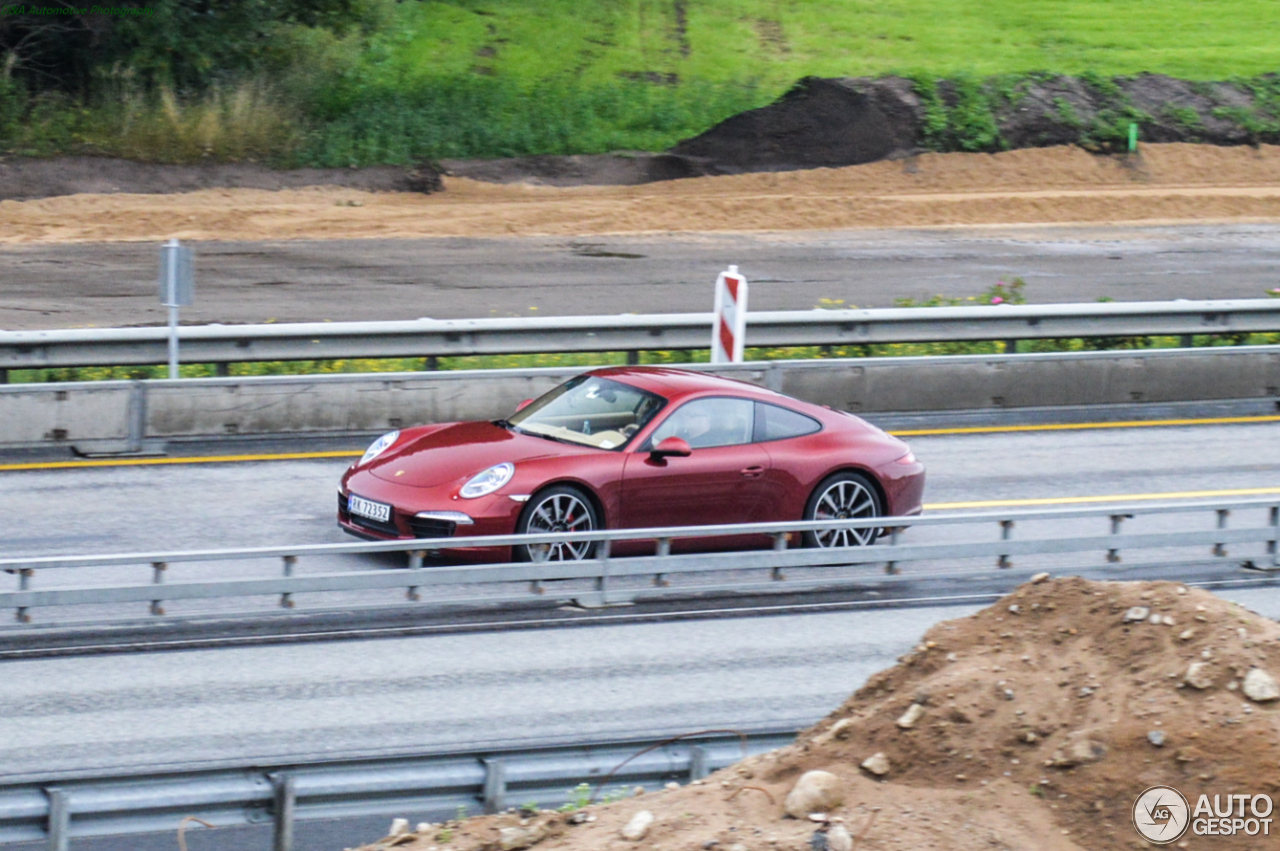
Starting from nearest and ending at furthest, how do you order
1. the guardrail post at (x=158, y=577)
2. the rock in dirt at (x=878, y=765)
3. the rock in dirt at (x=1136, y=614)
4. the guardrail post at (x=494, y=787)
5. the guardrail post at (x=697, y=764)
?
the rock in dirt at (x=878, y=765) → the rock in dirt at (x=1136, y=614) → the guardrail post at (x=494, y=787) → the guardrail post at (x=697, y=764) → the guardrail post at (x=158, y=577)

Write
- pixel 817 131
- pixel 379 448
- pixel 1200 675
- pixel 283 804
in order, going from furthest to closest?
pixel 817 131 < pixel 379 448 < pixel 283 804 < pixel 1200 675

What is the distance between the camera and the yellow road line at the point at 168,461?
13.9 metres

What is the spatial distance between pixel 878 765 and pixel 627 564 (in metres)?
5.00

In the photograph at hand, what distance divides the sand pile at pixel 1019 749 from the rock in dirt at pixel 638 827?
0.01m

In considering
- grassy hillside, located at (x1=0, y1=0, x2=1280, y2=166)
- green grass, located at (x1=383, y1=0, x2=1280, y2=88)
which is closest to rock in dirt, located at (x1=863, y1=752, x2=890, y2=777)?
grassy hillside, located at (x1=0, y1=0, x2=1280, y2=166)

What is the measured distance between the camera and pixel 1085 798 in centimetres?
527

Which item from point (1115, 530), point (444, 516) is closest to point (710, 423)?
point (444, 516)

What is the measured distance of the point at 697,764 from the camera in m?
6.49

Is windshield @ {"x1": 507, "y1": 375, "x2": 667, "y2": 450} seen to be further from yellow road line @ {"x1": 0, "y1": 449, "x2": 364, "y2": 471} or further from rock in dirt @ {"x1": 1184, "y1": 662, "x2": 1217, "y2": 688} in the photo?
rock in dirt @ {"x1": 1184, "y1": 662, "x2": 1217, "y2": 688}

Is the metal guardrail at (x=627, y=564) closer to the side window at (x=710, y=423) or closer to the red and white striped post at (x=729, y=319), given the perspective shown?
the side window at (x=710, y=423)

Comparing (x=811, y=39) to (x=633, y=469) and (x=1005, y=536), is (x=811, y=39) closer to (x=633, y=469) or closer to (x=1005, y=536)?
(x=1005, y=536)

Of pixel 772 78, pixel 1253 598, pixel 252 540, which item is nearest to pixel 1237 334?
pixel 1253 598

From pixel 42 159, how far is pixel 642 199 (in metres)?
11.4

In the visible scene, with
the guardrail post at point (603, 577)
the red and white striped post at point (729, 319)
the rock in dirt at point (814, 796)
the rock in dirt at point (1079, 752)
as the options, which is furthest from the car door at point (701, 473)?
the rock in dirt at point (1079, 752)
